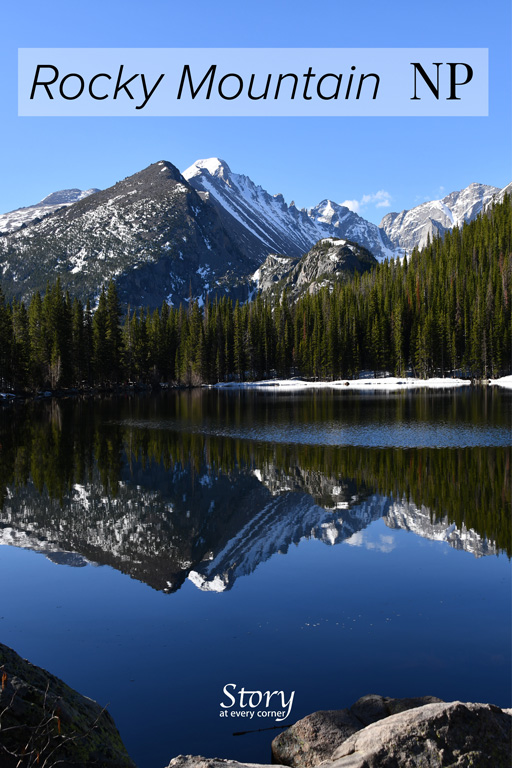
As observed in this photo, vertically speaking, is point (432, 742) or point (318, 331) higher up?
A: point (318, 331)

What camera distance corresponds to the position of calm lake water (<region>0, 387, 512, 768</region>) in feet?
28.5

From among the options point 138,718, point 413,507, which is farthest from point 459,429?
point 138,718

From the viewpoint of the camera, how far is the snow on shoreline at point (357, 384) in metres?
105

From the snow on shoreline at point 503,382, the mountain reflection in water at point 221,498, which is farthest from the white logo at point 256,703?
the snow on shoreline at point 503,382

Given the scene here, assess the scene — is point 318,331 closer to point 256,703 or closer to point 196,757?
point 256,703

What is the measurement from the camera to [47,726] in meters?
5.25

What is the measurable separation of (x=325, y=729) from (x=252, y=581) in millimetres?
6381

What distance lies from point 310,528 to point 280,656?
26.3ft

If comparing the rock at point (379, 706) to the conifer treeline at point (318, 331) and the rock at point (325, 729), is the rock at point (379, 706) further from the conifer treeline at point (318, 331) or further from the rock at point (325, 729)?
the conifer treeline at point (318, 331)

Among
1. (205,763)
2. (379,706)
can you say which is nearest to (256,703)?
(379,706)

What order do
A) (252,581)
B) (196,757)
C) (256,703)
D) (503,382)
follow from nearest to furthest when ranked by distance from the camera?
(196,757) < (256,703) < (252,581) < (503,382)

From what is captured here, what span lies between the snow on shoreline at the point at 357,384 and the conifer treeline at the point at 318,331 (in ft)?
19.9

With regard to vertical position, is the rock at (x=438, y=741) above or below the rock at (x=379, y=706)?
above

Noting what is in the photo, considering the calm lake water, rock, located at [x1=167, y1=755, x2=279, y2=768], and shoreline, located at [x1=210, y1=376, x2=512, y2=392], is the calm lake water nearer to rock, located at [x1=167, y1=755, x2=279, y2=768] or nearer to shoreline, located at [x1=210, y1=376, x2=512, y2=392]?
rock, located at [x1=167, y1=755, x2=279, y2=768]
